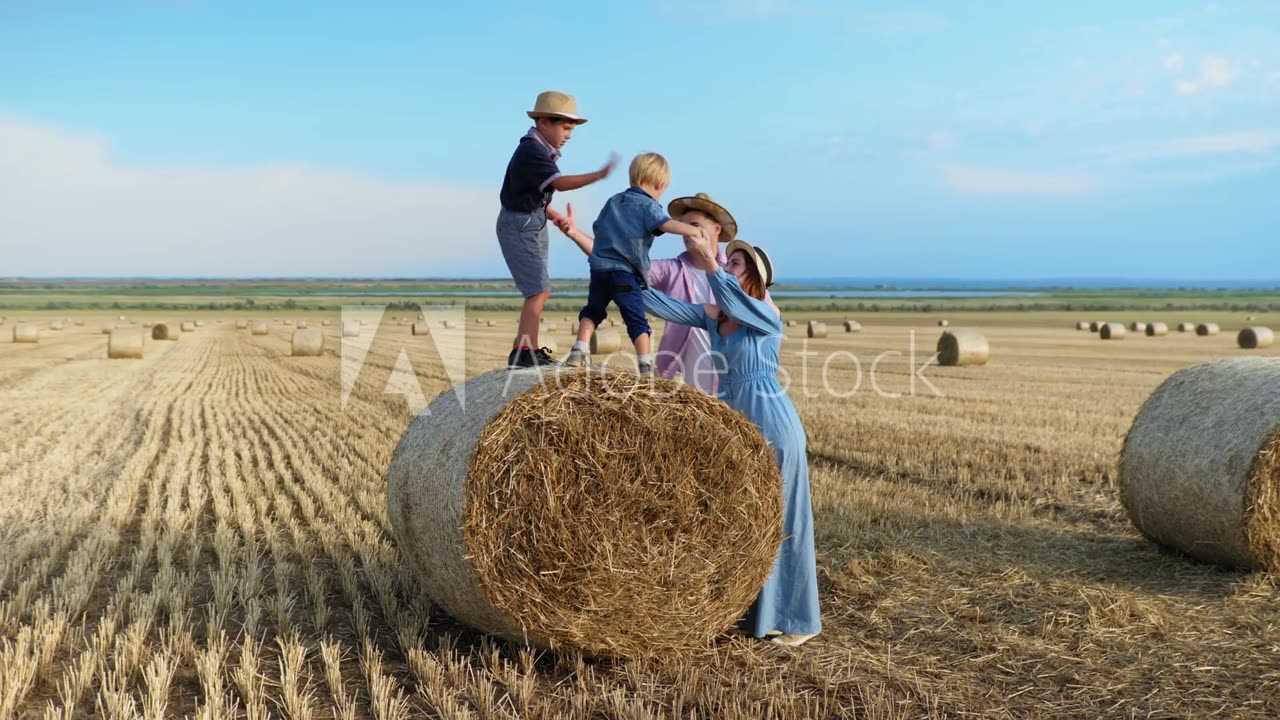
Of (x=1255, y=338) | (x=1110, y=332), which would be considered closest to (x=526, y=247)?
(x=1255, y=338)

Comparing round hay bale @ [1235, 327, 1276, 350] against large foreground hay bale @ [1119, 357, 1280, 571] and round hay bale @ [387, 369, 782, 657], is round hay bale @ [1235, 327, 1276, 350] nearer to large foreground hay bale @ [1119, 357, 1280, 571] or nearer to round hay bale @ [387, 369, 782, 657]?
large foreground hay bale @ [1119, 357, 1280, 571]

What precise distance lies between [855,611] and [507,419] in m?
2.47

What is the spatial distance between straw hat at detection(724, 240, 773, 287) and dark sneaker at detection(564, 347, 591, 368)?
0.93 m

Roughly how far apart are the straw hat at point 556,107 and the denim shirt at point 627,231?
0.53 meters

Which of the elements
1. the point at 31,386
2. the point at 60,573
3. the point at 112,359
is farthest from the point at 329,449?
the point at 112,359

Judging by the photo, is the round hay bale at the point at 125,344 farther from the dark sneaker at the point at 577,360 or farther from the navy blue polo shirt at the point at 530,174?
the dark sneaker at the point at 577,360

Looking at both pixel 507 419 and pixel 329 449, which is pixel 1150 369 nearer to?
pixel 329 449

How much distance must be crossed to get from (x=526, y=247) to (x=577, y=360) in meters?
0.81

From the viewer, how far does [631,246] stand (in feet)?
18.2

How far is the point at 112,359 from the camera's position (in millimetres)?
27188

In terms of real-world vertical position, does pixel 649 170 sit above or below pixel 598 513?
above

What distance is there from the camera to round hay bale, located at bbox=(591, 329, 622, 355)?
85.8 feet

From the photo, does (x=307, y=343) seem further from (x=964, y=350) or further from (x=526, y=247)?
(x=526, y=247)

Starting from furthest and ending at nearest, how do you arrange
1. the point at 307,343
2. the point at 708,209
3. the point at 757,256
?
1. the point at 307,343
2. the point at 708,209
3. the point at 757,256
